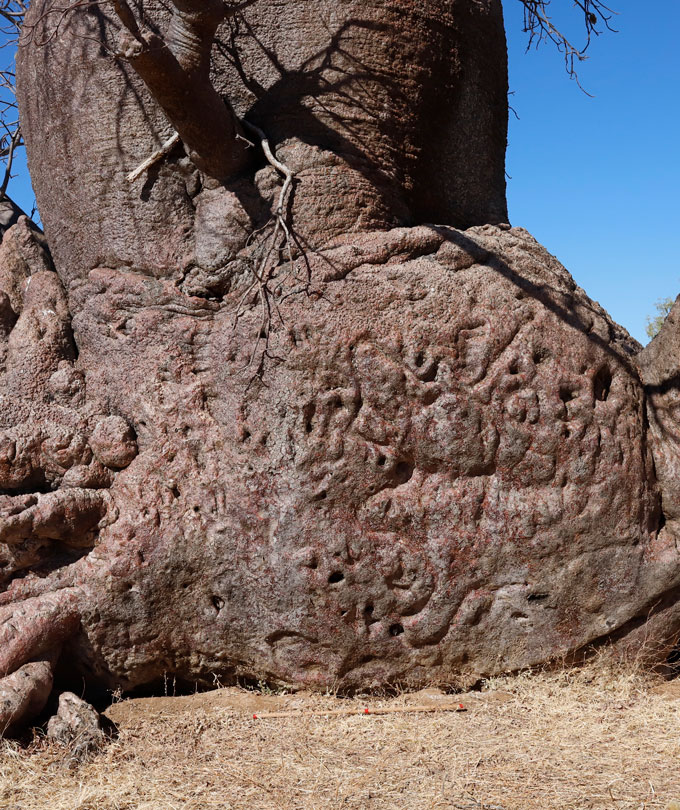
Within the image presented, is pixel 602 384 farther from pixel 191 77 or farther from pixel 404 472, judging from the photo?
pixel 191 77

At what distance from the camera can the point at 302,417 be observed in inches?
147

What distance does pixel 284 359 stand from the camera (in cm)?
379

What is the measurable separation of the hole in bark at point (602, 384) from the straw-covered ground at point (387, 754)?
135 cm

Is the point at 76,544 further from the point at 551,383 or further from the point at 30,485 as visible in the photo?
the point at 551,383

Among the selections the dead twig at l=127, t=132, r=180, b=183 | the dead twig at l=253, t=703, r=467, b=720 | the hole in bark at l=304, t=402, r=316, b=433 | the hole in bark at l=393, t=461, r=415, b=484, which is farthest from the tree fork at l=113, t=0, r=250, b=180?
the dead twig at l=253, t=703, r=467, b=720

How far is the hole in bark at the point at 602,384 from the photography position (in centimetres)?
398

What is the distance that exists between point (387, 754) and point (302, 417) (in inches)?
59.8

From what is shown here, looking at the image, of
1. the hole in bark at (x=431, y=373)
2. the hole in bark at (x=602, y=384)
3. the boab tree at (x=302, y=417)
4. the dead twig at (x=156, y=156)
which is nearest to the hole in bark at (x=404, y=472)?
the boab tree at (x=302, y=417)

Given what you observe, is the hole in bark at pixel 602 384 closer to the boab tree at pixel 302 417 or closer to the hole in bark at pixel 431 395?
the boab tree at pixel 302 417

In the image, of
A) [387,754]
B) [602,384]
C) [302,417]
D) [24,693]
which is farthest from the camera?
[602,384]

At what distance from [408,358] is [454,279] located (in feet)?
1.60

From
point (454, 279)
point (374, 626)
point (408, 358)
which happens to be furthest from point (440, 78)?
point (374, 626)

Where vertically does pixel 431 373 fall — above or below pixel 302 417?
above

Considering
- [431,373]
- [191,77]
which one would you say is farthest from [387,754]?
[191,77]
